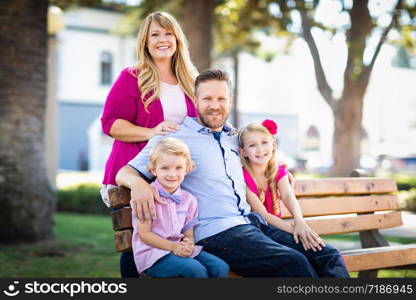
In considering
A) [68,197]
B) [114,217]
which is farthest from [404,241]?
[68,197]

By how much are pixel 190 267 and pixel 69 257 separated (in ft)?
14.3

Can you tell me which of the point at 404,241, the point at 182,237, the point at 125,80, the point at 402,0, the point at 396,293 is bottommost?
the point at 404,241

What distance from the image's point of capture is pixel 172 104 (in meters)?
3.88

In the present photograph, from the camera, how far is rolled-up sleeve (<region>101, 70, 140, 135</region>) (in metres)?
3.81

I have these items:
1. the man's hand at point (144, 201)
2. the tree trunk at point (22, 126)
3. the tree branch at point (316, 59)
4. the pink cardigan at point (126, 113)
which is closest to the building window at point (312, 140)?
the tree branch at point (316, 59)

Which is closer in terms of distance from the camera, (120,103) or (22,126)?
(120,103)

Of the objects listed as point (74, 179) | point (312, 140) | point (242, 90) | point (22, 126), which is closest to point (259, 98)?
point (242, 90)

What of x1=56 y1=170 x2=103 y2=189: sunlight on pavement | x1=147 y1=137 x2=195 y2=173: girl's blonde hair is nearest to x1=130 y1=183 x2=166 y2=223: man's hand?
x1=147 y1=137 x2=195 y2=173: girl's blonde hair

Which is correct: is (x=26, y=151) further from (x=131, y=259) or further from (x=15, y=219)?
(x=131, y=259)

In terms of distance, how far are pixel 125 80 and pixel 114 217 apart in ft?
2.85

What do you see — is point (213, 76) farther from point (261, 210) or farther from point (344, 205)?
point (344, 205)

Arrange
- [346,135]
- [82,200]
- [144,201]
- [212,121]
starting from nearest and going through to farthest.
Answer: [144,201]
[212,121]
[82,200]
[346,135]

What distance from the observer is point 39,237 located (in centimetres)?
774

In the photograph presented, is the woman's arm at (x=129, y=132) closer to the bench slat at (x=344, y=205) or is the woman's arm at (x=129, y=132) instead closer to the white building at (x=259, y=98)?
the bench slat at (x=344, y=205)
